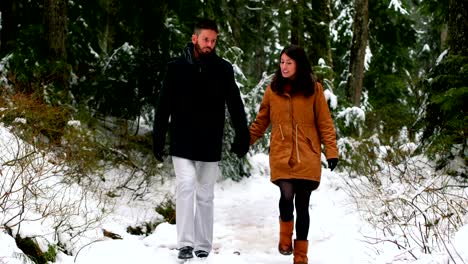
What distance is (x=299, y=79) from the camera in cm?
457

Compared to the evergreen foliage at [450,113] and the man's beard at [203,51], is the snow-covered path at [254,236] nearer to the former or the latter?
the evergreen foliage at [450,113]

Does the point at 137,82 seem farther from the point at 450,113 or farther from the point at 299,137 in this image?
the point at 450,113

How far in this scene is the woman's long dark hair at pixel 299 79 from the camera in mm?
4539

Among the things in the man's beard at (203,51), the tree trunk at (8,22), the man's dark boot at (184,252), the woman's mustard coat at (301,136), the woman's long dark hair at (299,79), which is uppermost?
the tree trunk at (8,22)

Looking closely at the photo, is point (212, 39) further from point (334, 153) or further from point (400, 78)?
point (400, 78)

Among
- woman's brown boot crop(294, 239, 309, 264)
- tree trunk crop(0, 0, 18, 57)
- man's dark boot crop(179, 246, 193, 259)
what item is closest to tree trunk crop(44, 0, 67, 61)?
tree trunk crop(0, 0, 18, 57)

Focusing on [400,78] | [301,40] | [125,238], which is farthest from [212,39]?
[400,78]

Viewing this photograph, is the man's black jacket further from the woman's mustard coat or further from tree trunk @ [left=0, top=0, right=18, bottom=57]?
tree trunk @ [left=0, top=0, right=18, bottom=57]

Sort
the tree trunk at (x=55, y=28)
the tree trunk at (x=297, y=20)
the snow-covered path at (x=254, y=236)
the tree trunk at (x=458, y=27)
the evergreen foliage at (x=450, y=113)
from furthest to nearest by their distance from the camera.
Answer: the tree trunk at (x=297, y=20), the tree trunk at (x=55, y=28), the tree trunk at (x=458, y=27), the evergreen foliage at (x=450, y=113), the snow-covered path at (x=254, y=236)

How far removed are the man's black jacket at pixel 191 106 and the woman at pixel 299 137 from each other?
0.56 meters

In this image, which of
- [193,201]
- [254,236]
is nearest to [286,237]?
[193,201]

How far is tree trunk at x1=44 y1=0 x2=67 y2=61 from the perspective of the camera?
26.0ft

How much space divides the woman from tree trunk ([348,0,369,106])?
8.25 metres

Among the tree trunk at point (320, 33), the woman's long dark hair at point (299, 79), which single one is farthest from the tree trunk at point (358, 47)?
the woman's long dark hair at point (299, 79)
